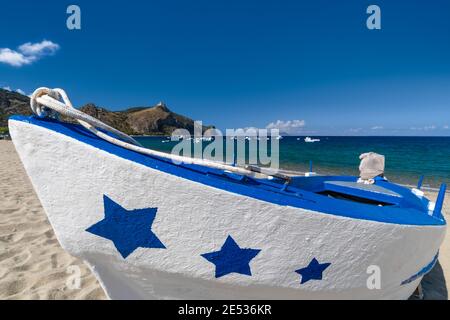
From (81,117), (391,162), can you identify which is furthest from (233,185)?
(391,162)

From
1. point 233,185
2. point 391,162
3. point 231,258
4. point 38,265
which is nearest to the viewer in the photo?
point 233,185

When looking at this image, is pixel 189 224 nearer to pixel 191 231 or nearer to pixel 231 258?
pixel 191 231

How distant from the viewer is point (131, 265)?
195 centimetres

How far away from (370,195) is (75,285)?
133 inches

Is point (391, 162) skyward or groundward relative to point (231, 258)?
groundward

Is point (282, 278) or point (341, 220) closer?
point (341, 220)

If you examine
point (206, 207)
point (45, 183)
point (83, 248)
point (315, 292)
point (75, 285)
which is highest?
point (45, 183)

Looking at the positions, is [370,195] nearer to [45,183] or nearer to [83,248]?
[83,248]

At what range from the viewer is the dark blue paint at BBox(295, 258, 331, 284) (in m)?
1.92

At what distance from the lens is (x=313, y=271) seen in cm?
195

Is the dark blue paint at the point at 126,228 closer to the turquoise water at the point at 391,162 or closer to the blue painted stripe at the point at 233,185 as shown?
the blue painted stripe at the point at 233,185

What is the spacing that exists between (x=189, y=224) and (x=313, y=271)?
964mm
